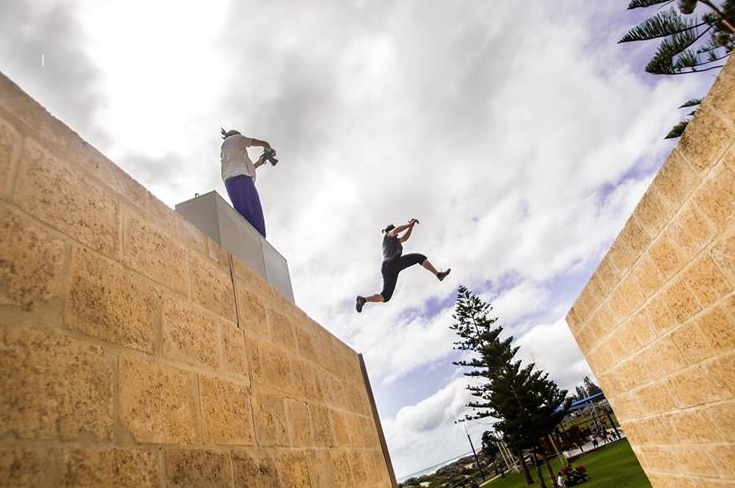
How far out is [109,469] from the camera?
3.50ft

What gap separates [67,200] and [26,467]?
74 centimetres

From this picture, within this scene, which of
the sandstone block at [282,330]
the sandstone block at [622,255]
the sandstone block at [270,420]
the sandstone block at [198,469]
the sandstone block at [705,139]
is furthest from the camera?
the sandstone block at [622,255]

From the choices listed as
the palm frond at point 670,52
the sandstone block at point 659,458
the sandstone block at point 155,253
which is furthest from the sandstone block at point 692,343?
the palm frond at point 670,52

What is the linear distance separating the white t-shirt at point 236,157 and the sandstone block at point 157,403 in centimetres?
249

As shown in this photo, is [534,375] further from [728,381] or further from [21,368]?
[21,368]

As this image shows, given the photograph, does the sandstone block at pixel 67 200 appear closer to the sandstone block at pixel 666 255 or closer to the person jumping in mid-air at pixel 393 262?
the sandstone block at pixel 666 255

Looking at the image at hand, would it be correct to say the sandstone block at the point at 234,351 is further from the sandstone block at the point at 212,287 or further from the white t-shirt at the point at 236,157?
the white t-shirt at the point at 236,157

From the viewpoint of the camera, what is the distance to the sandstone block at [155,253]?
4.79ft

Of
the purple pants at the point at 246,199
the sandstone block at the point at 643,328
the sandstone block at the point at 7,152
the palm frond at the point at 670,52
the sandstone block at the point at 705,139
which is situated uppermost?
the palm frond at the point at 670,52

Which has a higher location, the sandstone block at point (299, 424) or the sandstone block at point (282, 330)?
the sandstone block at point (282, 330)

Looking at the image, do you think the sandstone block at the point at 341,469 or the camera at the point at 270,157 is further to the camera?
the camera at the point at 270,157

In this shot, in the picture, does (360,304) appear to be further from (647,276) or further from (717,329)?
(717,329)

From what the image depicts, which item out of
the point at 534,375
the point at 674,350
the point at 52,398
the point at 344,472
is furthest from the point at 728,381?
the point at 534,375

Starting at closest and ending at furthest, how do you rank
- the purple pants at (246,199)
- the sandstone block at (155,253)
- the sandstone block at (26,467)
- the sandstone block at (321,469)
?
the sandstone block at (26,467) < the sandstone block at (155,253) < the sandstone block at (321,469) < the purple pants at (246,199)
